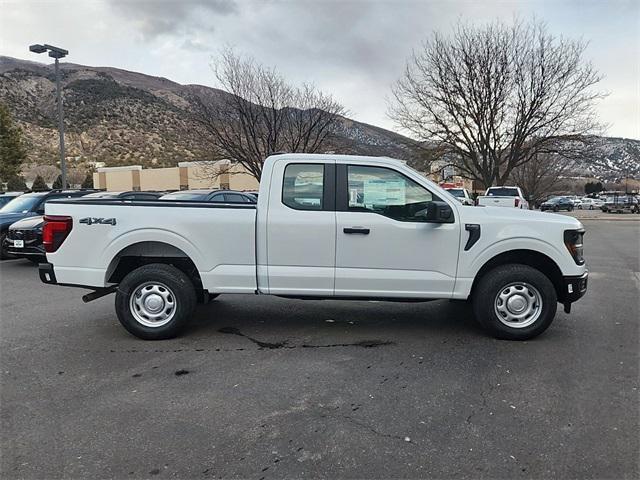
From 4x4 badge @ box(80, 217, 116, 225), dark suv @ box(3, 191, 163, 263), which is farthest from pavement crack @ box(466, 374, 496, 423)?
dark suv @ box(3, 191, 163, 263)

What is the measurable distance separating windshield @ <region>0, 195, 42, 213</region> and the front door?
390 inches

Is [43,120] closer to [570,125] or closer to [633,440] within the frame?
[570,125]

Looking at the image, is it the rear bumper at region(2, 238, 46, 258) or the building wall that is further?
the building wall

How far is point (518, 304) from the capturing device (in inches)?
206

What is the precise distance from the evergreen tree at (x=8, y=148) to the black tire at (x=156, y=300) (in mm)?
36884

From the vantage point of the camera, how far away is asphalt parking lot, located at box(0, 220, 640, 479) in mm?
2992

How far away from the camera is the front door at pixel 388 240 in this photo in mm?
5145

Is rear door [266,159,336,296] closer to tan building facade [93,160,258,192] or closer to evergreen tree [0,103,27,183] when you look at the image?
evergreen tree [0,103,27,183]

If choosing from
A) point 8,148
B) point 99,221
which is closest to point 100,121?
point 8,148

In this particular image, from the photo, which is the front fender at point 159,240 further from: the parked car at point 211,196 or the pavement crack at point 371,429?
the parked car at point 211,196

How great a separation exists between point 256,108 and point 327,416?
2309 centimetres

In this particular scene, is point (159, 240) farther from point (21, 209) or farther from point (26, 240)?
point (21, 209)

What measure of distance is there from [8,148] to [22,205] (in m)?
28.5

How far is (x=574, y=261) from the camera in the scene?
17.2 ft
